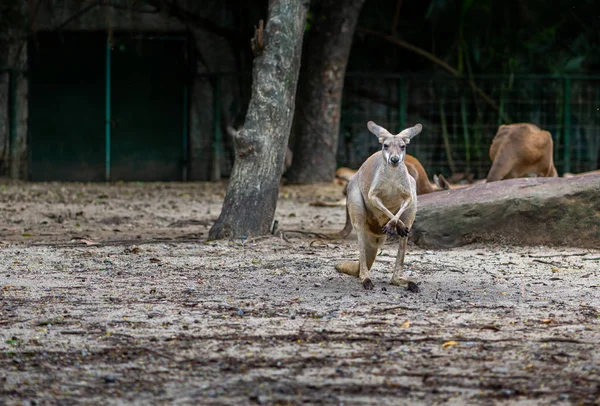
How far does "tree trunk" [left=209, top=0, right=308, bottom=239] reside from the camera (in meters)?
7.78

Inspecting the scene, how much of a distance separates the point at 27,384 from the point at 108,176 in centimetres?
1274

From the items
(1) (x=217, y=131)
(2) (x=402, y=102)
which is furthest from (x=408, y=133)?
(1) (x=217, y=131)

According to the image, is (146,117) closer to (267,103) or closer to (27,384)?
(267,103)

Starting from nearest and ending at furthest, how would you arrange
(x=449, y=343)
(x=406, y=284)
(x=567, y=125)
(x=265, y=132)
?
(x=449, y=343), (x=406, y=284), (x=265, y=132), (x=567, y=125)

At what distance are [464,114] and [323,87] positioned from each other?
10.8ft

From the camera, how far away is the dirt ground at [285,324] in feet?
10.9

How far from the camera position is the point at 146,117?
16047 mm

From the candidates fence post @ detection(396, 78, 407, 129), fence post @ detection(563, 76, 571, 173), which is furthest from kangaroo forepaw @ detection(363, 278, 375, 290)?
fence post @ detection(563, 76, 571, 173)

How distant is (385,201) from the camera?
5.67 m

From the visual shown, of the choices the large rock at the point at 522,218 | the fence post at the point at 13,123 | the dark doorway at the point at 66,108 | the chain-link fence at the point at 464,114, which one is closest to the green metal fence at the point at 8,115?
the fence post at the point at 13,123

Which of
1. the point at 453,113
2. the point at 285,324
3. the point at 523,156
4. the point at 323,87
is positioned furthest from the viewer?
the point at 453,113

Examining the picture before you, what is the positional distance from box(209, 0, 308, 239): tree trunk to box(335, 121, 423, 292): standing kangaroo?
2.02 metres

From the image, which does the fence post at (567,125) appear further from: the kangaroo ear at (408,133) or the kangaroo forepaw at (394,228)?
the kangaroo forepaw at (394,228)

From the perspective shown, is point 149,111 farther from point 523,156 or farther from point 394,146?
point 394,146
